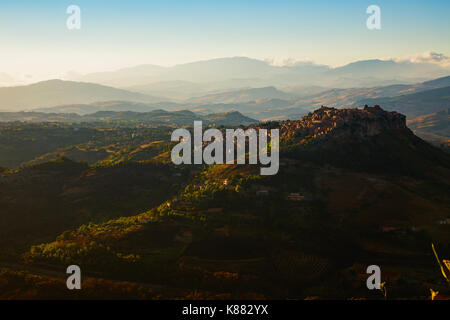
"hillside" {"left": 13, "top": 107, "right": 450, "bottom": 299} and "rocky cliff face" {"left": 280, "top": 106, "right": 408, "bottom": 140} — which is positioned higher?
"rocky cliff face" {"left": 280, "top": 106, "right": 408, "bottom": 140}

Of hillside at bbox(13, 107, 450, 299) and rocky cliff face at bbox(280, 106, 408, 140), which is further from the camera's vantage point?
rocky cliff face at bbox(280, 106, 408, 140)

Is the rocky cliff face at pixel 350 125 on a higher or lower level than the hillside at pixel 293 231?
Answer: higher

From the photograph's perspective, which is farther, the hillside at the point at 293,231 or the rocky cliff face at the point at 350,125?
the rocky cliff face at the point at 350,125

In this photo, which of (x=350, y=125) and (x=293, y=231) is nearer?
(x=293, y=231)

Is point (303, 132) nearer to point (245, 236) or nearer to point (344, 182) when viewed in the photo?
point (344, 182)

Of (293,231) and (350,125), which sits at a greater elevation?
(350,125)

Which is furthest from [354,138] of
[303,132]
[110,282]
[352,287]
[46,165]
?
[46,165]
